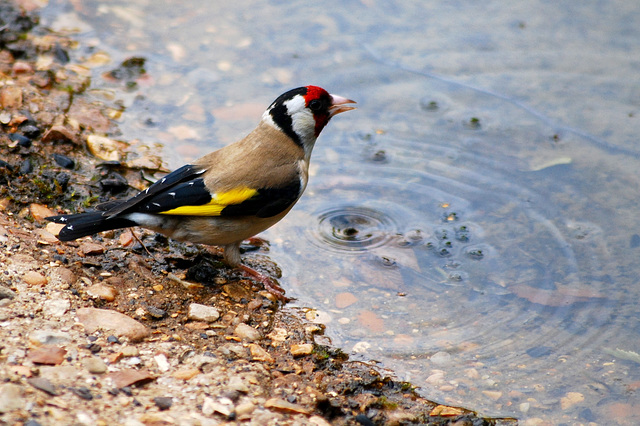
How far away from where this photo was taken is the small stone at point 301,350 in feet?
13.8

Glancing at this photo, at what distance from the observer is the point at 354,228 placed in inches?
226

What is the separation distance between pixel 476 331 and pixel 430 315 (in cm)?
35

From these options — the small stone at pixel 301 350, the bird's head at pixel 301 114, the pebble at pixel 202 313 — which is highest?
the bird's head at pixel 301 114

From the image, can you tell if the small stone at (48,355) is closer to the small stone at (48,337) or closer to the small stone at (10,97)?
the small stone at (48,337)

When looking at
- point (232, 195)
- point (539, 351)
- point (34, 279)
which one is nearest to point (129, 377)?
point (34, 279)

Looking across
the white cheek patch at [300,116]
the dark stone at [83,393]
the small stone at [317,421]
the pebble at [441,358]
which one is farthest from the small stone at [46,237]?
the pebble at [441,358]

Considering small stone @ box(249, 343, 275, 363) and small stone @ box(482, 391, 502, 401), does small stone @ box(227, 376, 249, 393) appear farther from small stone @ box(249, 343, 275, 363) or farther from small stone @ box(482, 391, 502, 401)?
small stone @ box(482, 391, 502, 401)

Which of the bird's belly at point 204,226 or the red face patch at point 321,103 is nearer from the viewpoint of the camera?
the bird's belly at point 204,226

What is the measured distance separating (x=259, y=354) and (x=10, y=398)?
1.49 m

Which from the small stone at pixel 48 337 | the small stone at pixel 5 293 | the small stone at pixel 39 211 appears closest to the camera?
the small stone at pixel 48 337

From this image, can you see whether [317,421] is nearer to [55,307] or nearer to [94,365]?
[94,365]

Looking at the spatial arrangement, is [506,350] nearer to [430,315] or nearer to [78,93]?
[430,315]

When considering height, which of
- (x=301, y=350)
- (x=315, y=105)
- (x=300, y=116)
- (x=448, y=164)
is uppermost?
(x=448, y=164)

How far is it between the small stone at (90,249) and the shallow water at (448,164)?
1.42m
